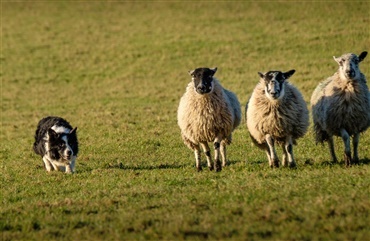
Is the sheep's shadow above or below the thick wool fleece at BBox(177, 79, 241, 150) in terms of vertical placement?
below

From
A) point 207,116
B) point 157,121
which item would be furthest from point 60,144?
point 157,121

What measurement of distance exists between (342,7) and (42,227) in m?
37.1

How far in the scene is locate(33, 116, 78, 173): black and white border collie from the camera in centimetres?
1512

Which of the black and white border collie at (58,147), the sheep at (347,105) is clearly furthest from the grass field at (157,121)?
the sheep at (347,105)

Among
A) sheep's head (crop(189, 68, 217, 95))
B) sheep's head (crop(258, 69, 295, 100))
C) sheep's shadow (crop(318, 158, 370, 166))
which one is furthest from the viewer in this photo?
sheep's head (crop(189, 68, 217, 95))

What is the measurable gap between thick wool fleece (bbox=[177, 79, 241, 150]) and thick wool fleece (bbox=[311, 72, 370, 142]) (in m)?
2.16

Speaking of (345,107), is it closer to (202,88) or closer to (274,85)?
(274,85)

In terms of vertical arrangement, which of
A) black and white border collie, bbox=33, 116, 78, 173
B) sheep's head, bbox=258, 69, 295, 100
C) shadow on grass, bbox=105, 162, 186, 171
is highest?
sheep's head, bbox=258, 69, 295, 100

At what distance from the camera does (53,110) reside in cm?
2972

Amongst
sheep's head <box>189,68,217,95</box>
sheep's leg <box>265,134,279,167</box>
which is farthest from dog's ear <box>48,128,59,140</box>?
sheep's leg <box>265,134,279,167</box>

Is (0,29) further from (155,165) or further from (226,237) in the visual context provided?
(226,237)

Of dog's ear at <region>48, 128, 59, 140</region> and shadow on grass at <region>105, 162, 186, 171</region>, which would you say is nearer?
dog's ear at <region>48, 128, 59, 140</region>

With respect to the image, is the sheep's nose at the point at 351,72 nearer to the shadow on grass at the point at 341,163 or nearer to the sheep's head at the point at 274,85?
the sheep's head at the point at 274,85

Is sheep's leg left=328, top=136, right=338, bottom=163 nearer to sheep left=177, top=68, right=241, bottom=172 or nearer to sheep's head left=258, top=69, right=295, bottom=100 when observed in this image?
sheep's head left=258, top=69, right=295, bottom=100
